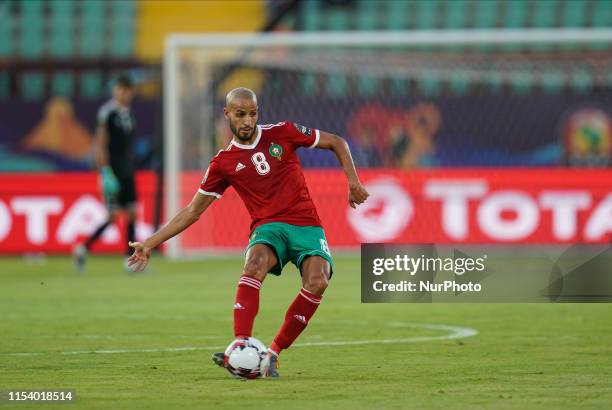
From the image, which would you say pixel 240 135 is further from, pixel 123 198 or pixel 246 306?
pixel 123 198

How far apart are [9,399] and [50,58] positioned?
18691 mm

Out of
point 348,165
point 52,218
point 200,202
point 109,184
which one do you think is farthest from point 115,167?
point 348,165

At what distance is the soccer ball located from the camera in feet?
23.8

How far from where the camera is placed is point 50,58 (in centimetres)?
2459

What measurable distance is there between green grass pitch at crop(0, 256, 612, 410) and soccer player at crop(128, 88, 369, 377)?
51cm

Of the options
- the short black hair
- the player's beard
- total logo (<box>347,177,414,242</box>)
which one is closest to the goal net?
total logo (<box>347,177,414,242</box>)

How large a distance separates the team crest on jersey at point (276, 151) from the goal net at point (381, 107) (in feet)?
34.9

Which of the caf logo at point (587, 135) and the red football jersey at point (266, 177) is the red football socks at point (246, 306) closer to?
the red football jersey at point (266, 177)

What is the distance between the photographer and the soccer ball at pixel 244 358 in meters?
7.25

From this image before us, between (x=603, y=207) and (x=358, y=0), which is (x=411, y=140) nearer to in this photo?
(x=603, y=207)

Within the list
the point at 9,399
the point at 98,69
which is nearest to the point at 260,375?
the point at 9,399

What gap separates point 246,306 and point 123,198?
9.90 metres

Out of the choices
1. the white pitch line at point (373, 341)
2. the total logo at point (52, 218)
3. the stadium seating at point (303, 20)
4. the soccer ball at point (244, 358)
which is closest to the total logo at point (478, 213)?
the total logo at point (52, 218)

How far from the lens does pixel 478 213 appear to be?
19062 millimetres
